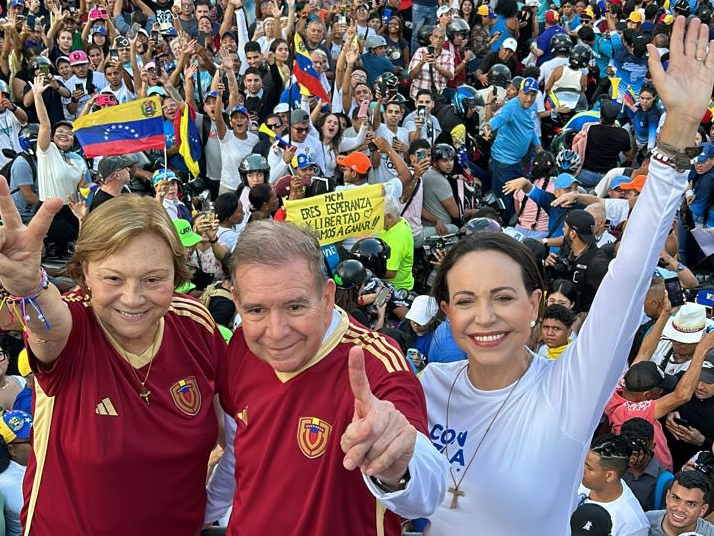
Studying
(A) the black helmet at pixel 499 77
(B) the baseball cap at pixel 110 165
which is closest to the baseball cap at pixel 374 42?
(A) the black helmet at pixel 499 77

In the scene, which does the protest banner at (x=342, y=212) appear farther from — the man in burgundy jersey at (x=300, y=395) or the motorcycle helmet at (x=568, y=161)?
the man in burgundy jersey at (x=300, y=395)

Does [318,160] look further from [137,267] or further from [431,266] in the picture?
[137,267]

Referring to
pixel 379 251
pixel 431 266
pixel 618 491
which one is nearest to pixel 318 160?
pixel 431 266

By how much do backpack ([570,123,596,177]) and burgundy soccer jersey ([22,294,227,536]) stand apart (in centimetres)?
891

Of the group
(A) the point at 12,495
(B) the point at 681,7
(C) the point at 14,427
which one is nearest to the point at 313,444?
(A) the point at 12,495

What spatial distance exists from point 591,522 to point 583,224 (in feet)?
13.5

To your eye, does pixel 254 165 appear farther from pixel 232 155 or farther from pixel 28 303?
pixel 28 303

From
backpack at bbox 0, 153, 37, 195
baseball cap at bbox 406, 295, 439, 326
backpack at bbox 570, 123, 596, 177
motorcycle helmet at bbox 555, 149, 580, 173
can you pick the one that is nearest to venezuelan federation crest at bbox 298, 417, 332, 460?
baseball cap at bbox 406, 295, 439, 326

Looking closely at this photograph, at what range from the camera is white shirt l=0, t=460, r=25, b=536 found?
4.86 meters

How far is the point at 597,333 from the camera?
245 centimetres

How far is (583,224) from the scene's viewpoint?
809 cm

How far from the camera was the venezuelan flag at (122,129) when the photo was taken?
8.91 m

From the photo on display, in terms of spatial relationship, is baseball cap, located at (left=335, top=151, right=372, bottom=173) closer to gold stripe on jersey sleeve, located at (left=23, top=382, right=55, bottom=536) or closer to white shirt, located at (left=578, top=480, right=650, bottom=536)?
white shirt, located at (left=578, top=480, right=650, bottom=536)

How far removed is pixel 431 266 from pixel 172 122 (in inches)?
153
